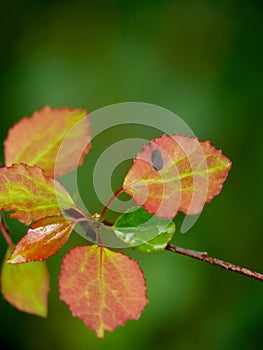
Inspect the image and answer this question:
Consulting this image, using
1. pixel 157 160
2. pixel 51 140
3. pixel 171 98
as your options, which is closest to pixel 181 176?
pixel 157 160

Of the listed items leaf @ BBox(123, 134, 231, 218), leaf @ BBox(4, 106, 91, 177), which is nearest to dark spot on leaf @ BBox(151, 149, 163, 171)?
leaf @ BBox(123, 134, 231, 218)

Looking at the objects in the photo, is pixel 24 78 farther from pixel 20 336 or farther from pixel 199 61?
pixel 20 336

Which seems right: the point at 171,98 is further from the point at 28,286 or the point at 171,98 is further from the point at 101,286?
the point at 101,286

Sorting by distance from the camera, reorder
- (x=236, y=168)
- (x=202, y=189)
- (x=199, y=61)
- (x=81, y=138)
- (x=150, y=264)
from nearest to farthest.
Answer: (x=202, y=189)
(x=81, y=138)
(x=150, y=264)
(x=236, y=168)
(x=199, y=61)

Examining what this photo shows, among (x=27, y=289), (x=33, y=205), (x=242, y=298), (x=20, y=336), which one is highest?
(x=33, y=205)

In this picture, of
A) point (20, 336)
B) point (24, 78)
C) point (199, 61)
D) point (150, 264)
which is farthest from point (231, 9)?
point (20, 336)

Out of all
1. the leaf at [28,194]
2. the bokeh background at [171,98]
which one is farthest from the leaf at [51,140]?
the bokeh background at [171,98]

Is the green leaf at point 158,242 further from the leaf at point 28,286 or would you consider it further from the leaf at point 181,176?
the leaf at point 28,286
